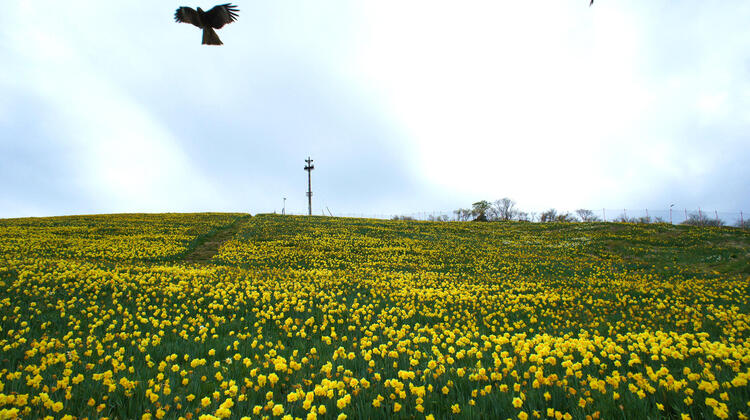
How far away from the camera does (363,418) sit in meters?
2.99

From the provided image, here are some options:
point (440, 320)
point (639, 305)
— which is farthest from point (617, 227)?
point (440, 320)

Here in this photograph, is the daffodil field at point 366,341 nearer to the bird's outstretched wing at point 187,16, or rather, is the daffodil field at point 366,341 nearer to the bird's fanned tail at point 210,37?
the bird's fanned tail at point 210,37

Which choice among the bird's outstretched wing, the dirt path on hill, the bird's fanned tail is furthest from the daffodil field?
the bird's outstretched wing

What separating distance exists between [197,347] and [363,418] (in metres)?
3.08

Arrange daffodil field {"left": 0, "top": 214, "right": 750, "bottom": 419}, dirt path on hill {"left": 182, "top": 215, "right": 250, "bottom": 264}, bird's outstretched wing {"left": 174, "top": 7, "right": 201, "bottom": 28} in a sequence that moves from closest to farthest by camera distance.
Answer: daffodil field {"left": 0, "top": 214, "right": 750, "bottom": 419}, bird's outstretched wing {"left": 174, "top": 7, "right": 201, "bottom": 28}, dirt path on hill {"left": 182, "top": 215, "right": 250, "bottom": 264}

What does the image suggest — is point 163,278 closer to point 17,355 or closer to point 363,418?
point 17,355

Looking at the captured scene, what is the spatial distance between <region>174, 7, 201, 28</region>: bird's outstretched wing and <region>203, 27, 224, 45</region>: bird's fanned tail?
0.61 ft

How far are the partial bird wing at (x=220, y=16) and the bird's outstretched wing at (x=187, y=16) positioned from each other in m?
0.21

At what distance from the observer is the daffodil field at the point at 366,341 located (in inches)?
124

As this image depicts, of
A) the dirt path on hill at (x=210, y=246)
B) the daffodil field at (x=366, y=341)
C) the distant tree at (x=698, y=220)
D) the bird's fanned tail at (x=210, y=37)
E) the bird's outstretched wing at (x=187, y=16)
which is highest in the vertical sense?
the bird's outstretched wing at (x=187, y=16)

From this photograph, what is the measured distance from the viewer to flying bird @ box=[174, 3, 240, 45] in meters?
7.91

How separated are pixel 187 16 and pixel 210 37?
0.69 m

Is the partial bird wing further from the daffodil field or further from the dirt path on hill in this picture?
the dirt path on hill

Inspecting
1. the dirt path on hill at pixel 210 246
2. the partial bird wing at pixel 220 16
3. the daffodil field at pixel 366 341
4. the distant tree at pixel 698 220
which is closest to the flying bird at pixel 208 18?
the partial bird wing at pixel 220 16
